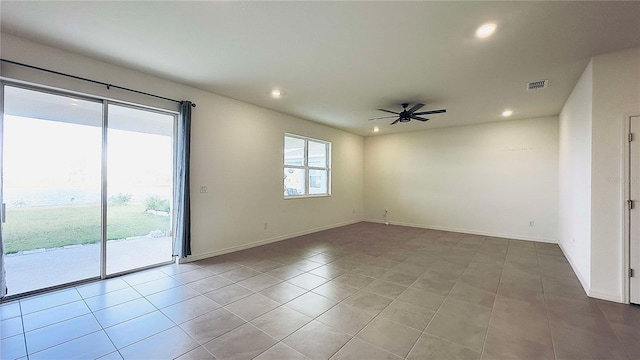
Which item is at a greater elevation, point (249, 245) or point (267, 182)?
point (267, 182)

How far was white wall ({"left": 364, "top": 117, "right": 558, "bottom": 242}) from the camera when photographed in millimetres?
5758

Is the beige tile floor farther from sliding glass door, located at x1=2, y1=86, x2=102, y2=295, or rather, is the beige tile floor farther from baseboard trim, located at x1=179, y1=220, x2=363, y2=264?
sliding glass door, located at x1=2, y1=86, x2=102, y2=295

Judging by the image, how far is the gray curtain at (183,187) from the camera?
4.02 meters

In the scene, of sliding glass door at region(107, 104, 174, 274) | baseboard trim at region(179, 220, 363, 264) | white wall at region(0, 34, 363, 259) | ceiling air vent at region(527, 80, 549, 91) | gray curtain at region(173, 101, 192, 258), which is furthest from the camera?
baseboard trim at region(179, 220, 363, 264)

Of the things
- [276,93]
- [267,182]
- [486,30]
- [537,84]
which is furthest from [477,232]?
[276,93]

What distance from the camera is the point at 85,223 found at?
133 inches

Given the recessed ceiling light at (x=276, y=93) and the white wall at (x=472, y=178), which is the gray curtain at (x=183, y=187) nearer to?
the recessed ceiling light at (x=276, y=93)

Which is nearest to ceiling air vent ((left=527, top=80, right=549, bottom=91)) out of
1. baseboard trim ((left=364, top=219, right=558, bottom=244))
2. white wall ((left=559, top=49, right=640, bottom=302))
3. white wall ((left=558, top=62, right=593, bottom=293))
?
white wall ((left=558, top=62, right=593, bottom=293))

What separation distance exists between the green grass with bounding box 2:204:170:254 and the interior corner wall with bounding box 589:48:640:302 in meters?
5.87

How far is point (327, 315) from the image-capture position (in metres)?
2.56

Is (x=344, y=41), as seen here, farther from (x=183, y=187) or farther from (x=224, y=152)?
(x=183, y=187)

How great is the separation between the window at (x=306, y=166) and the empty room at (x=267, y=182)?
690mm

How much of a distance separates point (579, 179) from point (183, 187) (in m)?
5.65

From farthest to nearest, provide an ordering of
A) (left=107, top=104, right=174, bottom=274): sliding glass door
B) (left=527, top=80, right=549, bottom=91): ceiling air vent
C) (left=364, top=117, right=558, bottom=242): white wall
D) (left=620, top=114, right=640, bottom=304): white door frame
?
(left=364, top=117, right=558, bottom=242): white wall, (left=527, top=80, right=549, bottom=91): ceiling air vent, (left=107, top=104, right=174, bottom=274): sliding glass door, (left=620, top=114, right=640, bottom=304): white door frame
